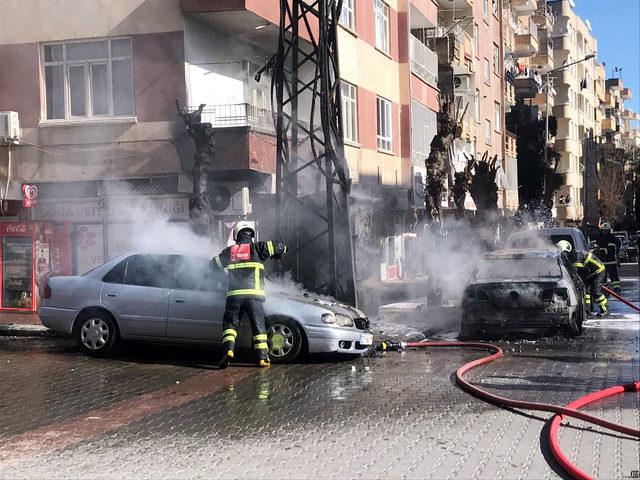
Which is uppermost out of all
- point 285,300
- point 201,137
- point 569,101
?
point 569,101

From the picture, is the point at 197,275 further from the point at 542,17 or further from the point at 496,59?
the point at 542,17

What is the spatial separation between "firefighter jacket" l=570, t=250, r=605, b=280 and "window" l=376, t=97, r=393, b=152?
399 inches

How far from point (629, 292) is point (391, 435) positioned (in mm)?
15862

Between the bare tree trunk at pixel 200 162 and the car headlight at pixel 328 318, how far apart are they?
556cm

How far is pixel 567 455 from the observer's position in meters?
5.50

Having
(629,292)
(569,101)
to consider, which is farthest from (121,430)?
(569,101)

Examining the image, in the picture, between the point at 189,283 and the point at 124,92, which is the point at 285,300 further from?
the point at 124,92

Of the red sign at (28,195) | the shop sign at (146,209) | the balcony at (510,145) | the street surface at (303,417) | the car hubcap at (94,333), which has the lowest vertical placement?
the street surface at (303,417)

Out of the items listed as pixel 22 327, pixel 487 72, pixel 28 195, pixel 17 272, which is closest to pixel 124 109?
pixel 28 195

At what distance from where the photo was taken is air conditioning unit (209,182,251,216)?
16.1 metres

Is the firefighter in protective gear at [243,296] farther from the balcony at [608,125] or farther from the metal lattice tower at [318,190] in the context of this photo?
the balcony at [608,125]

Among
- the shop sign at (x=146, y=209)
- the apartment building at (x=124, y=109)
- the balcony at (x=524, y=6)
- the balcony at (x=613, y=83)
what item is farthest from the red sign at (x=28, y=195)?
the balcony at (x=613, y=83)

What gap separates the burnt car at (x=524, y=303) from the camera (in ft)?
37.2

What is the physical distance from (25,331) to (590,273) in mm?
9832
